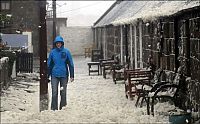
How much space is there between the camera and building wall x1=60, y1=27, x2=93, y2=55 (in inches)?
1570

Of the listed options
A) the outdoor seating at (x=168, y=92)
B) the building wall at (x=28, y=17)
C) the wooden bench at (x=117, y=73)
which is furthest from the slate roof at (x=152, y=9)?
the building wall at (x=28, y=17)

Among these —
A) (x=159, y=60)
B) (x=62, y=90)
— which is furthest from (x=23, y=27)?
(x=62, y=90)

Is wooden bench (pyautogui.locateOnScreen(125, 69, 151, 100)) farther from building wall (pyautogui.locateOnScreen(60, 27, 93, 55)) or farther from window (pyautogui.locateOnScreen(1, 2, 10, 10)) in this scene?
building wall (pyautogui.locateOnScreen(60, 27, 93, 55))

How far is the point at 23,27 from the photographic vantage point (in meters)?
31.7

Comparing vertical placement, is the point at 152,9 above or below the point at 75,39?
above

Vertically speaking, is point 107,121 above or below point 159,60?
below

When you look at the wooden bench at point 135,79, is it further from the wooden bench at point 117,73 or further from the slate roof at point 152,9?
the wooden bench at point 117,73

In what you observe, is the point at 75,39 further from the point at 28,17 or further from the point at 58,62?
the point at 58,62

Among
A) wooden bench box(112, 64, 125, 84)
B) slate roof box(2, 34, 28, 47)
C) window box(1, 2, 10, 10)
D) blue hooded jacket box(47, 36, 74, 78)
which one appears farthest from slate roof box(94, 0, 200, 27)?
window box(1, 2, 10, 10)

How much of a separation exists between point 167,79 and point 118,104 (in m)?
1.62

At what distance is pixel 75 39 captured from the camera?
3994cm

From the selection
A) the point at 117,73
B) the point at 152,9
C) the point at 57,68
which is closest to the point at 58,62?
the point at 57,68

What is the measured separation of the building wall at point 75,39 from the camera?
39875 mm

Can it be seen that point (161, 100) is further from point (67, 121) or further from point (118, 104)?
point (67, 121)
